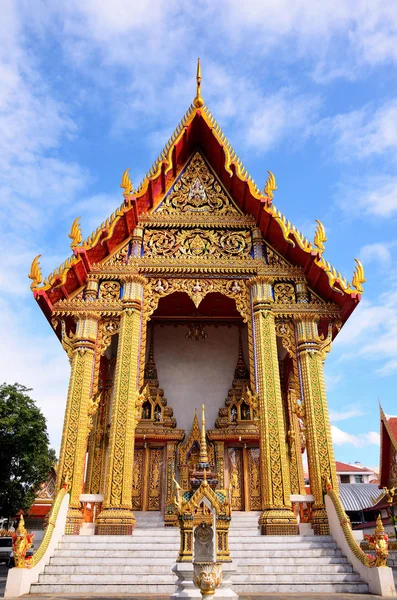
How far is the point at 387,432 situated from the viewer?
15078 mm

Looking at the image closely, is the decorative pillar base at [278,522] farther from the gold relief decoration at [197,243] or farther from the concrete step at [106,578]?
the gold relief decoration at [197,243]

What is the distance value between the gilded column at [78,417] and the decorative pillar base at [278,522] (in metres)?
2.88

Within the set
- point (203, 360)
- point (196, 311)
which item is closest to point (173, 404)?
point (203, 360)

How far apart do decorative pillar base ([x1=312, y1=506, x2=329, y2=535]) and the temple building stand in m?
0.02

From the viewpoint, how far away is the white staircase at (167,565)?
243 inches

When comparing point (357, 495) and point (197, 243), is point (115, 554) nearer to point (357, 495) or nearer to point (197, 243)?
point (197, 243)

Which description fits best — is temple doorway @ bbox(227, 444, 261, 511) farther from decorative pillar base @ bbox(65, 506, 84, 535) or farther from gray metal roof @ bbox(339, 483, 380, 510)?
gray metal roof @ bbox(339, 483, 380, 510)

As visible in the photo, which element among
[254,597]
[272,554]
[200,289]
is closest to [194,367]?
[200,289]

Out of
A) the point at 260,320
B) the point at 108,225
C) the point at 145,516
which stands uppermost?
the point at 108,225

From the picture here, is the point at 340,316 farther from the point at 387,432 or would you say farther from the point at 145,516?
the point at 387,432

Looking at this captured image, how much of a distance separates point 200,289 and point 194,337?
263cm

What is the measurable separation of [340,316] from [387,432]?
7315mm

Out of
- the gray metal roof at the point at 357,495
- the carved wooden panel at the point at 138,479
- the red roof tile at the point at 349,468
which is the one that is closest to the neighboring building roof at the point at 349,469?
the red roof tile at the point at 349,468

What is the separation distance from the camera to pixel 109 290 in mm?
9727
